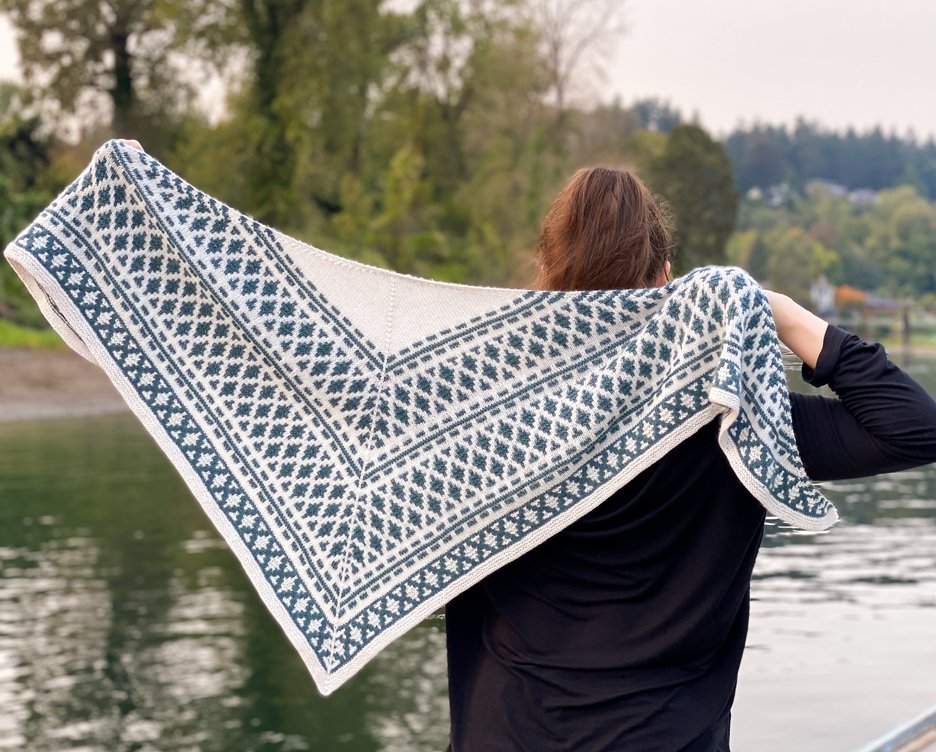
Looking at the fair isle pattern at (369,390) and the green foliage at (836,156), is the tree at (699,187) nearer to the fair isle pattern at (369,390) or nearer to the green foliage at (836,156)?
the fair isle pattern at (369,390)

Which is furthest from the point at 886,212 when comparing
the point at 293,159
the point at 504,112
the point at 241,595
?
the point at 241,595

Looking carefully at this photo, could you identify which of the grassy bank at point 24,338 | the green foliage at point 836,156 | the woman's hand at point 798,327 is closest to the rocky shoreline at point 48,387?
the grassy bank at point 24,338

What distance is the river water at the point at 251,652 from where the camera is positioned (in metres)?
8.27

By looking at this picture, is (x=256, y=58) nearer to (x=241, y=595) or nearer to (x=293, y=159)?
(x=293, y=159)

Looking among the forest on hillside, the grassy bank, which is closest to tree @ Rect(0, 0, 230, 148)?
the forest on hillside

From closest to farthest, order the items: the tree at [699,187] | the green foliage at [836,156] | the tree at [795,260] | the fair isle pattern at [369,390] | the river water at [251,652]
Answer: the fair isle pattern at [369,390] → the river water at [251,652] → the tree at [699,187] → the tree at [795,260] → the green foliage at [836,156]

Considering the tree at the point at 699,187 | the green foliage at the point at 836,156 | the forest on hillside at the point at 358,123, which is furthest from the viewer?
the green foliage at the point at 836,156

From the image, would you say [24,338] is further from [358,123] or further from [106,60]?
[358,123]

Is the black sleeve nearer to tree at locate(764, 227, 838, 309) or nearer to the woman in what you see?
the woman

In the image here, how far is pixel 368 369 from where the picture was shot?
1654 millimetres

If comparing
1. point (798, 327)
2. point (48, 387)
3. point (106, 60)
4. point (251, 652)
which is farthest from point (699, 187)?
point (798, 327)

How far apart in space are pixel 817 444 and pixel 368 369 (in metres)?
0.51

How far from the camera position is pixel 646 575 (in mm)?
1496

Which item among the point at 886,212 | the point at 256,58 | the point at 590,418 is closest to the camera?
the point at 590,418
